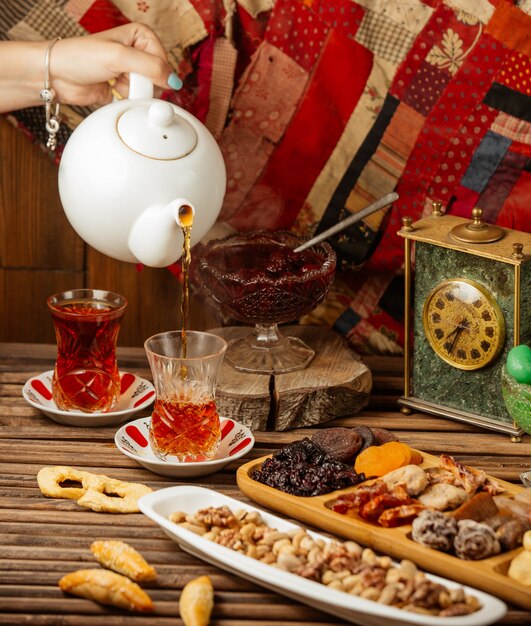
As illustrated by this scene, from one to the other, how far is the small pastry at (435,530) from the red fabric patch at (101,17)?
3.78 ft

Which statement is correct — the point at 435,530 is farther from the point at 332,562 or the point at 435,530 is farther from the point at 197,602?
the point at 197,602

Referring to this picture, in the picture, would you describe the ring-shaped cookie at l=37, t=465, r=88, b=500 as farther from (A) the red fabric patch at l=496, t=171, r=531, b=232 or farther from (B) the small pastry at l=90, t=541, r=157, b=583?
(A) the red fabric patch at l=496, t=171, r=531, b=232

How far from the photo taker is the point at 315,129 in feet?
6.34

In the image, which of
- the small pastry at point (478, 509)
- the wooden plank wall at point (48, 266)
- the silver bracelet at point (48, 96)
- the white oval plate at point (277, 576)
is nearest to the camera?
the white oval plate at point (277, 576)

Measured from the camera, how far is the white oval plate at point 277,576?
1.05 meters

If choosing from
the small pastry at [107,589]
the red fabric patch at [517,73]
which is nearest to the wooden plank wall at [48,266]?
the red fabric patch at [517,73]

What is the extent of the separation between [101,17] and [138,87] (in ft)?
1.16

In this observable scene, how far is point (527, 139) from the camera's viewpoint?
1.80 meters

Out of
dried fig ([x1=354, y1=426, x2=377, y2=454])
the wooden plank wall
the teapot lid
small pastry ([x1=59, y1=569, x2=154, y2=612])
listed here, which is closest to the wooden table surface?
small pastry ([x1=59, y1=569, x2=154, y2=612])

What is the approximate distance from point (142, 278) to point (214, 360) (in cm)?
73

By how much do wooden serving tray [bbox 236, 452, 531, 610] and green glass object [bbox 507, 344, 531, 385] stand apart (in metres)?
0.16

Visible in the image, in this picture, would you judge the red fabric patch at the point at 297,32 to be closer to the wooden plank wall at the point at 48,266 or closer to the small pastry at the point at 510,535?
the wooden plank wall at the point at 48,266

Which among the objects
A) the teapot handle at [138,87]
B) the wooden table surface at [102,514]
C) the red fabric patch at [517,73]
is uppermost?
the red fabric patch at [517,73]

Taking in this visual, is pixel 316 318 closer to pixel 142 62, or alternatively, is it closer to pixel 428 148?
pixel 428 148
